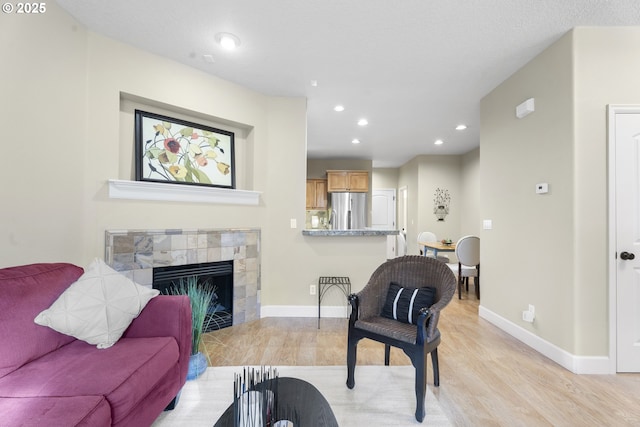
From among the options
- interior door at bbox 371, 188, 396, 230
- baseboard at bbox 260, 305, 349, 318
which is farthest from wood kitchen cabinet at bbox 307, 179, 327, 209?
baseboard at bbox 260, 305, 349, 318

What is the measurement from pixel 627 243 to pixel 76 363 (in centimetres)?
370

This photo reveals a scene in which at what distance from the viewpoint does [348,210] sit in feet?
22.2

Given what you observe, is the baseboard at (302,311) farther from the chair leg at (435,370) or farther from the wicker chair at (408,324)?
the chair leg at (435,370)

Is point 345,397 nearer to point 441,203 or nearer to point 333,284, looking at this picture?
point 333,284

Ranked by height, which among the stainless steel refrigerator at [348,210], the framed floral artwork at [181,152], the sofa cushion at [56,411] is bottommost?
the sofa cushion at [56,411]

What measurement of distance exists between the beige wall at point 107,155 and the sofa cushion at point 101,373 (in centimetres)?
95

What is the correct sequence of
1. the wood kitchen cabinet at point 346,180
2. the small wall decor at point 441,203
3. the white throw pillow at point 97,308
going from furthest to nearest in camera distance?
1. the wood kitchen cabinet at point 346,180
2. the small wall decor at point 441,203
3. the white throw pillow at point 97,308

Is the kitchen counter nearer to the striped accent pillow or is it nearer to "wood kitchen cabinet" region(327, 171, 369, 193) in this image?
the striped accent pillow

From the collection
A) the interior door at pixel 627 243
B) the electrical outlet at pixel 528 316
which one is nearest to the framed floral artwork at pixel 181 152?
the electrical outlet at pixel 528 316

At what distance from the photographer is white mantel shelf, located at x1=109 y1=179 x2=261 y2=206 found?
2508 millimetres

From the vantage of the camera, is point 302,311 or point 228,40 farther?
point 302,311

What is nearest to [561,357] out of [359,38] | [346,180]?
[359,38]

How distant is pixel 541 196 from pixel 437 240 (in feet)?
13.6

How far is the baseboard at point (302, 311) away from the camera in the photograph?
136 inches
